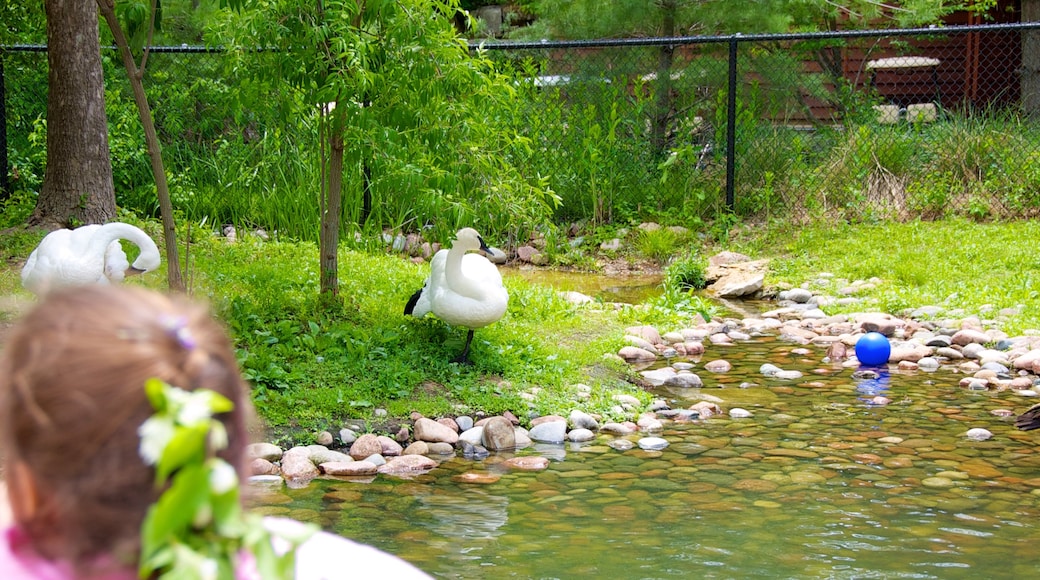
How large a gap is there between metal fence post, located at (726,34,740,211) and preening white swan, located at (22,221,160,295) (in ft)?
19.5

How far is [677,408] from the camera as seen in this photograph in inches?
207

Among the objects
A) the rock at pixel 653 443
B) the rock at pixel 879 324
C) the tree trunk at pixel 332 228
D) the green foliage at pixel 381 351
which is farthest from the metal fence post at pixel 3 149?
the rock at pixel 879 324

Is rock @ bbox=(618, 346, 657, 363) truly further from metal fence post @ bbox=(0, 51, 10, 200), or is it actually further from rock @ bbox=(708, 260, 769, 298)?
metal fence post @ bbox=(0, 51, 10, 200)

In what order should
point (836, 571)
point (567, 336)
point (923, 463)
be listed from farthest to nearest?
point (567, 336)
point (923, 463)
point (836, 571)

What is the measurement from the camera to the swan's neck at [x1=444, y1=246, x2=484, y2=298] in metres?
5.09

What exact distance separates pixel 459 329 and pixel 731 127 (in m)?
5.03

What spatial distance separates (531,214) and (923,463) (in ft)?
7.84

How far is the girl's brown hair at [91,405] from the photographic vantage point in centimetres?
94

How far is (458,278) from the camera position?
16.8 ft

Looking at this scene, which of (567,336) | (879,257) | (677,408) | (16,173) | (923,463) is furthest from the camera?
(16,173)

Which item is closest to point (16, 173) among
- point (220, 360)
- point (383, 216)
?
point (383, 216)

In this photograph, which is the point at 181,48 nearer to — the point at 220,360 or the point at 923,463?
the point at 923,463

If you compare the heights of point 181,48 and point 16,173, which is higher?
point 181,48

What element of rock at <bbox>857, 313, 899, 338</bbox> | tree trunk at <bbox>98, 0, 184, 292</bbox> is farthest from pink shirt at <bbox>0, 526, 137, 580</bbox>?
rock at <bbox>857, 313, 899, 338</bbox>
